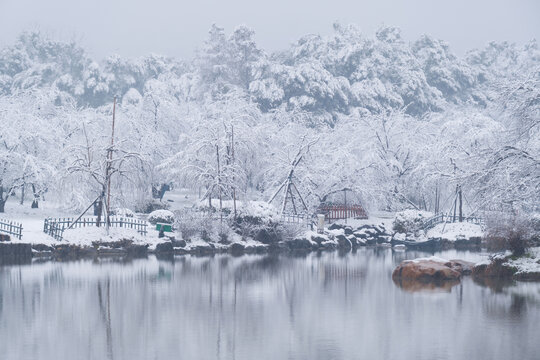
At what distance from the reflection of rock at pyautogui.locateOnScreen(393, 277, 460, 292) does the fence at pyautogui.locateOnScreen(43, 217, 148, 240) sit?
1661cm

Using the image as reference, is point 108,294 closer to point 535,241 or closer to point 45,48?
point 535,241

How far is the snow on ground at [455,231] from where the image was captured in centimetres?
4744

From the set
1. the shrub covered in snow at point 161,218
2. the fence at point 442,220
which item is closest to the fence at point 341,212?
the fence at point 442,220

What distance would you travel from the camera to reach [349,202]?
54.2 metres

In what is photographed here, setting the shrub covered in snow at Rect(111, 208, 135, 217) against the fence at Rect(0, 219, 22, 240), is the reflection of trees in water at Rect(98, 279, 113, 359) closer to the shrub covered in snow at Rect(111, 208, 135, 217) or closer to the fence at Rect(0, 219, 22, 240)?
the fence at Rect(0, 219, 22, 240)

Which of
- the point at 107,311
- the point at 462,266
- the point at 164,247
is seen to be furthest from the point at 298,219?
the point at 107,311

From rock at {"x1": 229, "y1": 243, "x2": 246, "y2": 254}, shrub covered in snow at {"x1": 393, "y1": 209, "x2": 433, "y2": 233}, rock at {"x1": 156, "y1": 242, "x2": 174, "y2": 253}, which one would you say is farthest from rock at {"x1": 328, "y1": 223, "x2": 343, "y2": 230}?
rock at {"x1": 156, "y1": 242, "x2": 174, "y2": 253}

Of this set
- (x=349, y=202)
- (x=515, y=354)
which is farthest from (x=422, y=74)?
(x=515, y=354)

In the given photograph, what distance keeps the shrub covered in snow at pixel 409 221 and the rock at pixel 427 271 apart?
2056 cm

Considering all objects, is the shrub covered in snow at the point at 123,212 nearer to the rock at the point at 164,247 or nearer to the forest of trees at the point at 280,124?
the forest of trees at the point at 280,124

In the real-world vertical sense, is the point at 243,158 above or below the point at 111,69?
below

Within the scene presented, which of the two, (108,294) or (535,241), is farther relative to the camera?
(535,241)

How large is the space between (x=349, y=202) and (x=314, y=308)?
33.7 meters

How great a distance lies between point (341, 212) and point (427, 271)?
2541 cm
